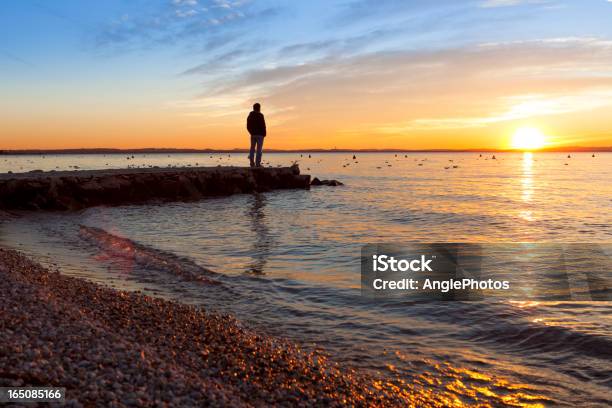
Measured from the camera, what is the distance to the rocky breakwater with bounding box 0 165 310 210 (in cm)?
2502

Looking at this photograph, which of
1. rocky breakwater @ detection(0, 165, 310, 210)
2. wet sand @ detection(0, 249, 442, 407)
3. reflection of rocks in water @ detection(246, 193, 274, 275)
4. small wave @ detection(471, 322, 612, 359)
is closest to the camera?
wet sand @ detection(0, 249, 442, 407)

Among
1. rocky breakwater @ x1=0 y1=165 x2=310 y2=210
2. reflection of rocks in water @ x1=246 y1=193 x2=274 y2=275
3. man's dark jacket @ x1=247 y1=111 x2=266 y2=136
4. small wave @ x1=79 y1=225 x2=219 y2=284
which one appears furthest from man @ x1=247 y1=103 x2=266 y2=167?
small wave @ x1=79 y1=225 x2=219 y2=284

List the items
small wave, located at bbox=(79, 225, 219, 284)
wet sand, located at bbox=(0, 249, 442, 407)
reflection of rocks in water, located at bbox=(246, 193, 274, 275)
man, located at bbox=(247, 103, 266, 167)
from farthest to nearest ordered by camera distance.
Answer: man, located at bbox=(247, 103, 266, 167) < reflection of rocks in water, located at bbox=(246, 193, 274, 275) < small wave, located at bbox=(79, 225, 219, 284) < wet sand, located at bbox=(0, 249, 442, 407)

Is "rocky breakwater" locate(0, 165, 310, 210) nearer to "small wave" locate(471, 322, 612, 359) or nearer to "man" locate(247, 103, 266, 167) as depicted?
"man" locate(247, 103, 266, 167)

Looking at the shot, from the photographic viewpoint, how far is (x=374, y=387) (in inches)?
262

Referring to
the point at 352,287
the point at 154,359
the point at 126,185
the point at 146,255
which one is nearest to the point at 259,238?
the point at 146,255

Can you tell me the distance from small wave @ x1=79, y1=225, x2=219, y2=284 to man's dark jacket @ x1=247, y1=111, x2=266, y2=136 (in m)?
13.9

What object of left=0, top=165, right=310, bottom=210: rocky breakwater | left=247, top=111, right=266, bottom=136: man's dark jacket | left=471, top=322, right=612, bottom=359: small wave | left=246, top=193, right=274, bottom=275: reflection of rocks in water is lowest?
left=471, top=322, right=612, bottom=359: small wave

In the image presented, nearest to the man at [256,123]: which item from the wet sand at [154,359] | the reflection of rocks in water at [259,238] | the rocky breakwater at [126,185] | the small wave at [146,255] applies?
the reflection of rocks in water at [259,238]

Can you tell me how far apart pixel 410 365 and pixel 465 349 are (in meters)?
1.37

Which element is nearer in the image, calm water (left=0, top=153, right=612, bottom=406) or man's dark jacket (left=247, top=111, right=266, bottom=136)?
calm water (left=0, top=153, right=612, bottom=406)

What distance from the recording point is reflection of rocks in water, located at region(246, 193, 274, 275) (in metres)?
14.6

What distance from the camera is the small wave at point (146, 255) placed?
1329cm

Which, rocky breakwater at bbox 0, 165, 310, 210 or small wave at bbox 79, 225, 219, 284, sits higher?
rocky breakwater at bbox 0, 165, 310, 210
